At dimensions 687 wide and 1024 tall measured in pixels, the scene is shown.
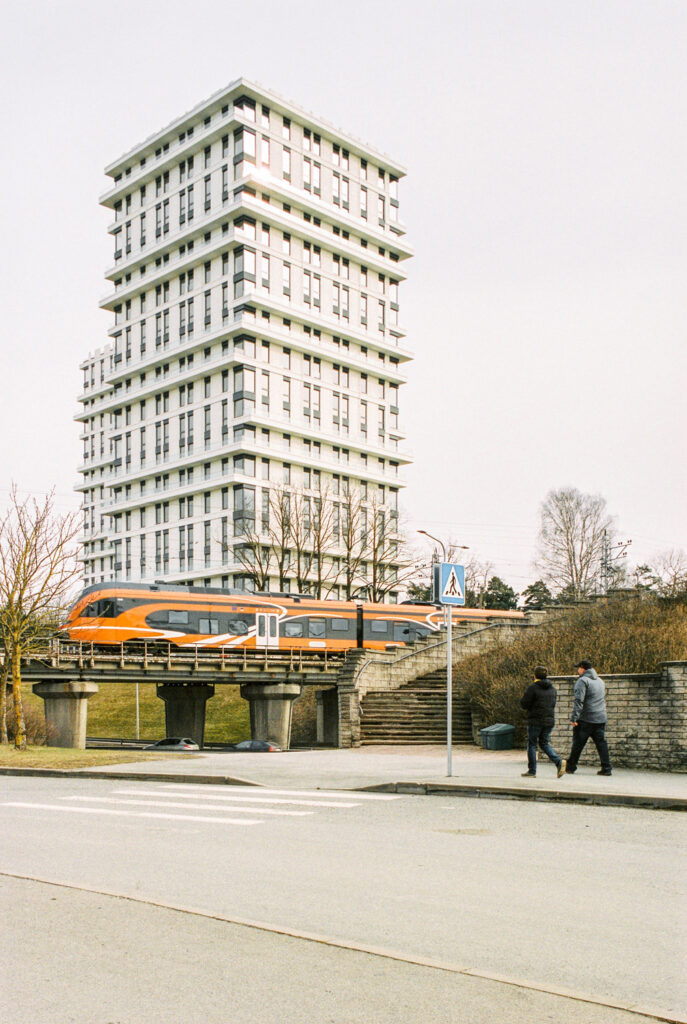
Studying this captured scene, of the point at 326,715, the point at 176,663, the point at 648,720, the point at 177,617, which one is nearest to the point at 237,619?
the point at 177,617

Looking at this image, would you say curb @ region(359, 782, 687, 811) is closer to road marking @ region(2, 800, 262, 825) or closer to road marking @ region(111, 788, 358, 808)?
road marking @ region(111, 788, 358, 808)

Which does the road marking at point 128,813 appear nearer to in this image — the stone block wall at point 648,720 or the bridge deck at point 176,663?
the stone block wall at point 648,720

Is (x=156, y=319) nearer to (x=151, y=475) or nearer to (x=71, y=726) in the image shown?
(x=151, y=475)

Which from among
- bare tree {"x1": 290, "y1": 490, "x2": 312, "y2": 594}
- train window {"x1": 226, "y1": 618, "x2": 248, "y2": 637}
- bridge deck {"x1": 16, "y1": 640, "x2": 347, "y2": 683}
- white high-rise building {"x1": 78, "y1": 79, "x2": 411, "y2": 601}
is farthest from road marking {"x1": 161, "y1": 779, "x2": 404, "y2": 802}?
white high-rise building {"x1": 78, "y1": 79, "x2": 411, "y2": 601}

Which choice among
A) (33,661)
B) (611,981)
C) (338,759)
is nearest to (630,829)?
(611,981)

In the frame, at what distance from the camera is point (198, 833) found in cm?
1030

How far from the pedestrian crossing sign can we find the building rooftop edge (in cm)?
7531

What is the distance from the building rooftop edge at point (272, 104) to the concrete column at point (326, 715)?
5226cm

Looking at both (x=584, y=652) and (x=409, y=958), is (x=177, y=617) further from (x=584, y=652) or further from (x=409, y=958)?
(x=409, y=958)

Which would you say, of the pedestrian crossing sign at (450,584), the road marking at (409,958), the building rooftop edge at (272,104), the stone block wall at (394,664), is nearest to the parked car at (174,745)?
the stone block wall at (394,664)

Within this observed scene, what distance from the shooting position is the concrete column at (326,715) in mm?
52531

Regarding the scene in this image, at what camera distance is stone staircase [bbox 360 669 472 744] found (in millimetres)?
28969

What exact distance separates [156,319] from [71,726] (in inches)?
2153

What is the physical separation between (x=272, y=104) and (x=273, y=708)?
56442 millimetres
